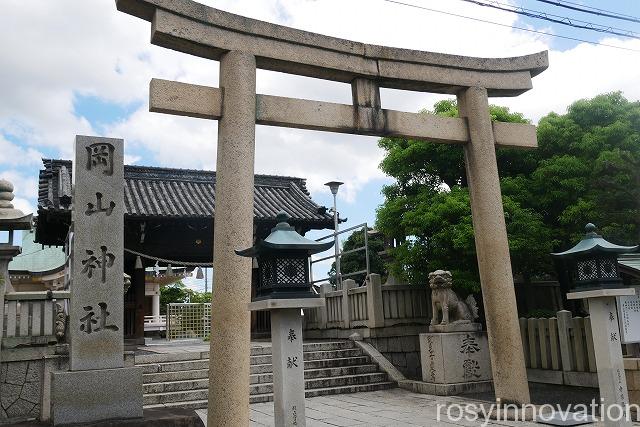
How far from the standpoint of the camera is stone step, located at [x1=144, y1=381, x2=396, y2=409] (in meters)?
9.73

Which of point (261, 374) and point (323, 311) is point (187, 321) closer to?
point (323, 311)

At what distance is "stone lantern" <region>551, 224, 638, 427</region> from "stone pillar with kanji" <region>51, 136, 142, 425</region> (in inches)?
227

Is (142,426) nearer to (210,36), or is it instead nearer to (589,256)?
(210,36)

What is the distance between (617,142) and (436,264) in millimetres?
4976

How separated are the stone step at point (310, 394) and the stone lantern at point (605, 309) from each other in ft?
18.3

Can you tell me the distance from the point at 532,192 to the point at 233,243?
8.20 metres

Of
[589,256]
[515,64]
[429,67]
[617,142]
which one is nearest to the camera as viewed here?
[589,256]

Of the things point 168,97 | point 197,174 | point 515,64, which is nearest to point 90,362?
point 168,97

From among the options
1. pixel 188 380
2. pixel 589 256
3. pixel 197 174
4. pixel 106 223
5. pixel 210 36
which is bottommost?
pixel 188 380

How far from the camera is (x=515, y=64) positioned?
9.80 metres

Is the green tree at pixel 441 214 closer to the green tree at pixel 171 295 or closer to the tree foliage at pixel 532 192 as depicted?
the tree foliage at pixel 532 192

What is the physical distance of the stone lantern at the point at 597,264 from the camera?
6598 mm

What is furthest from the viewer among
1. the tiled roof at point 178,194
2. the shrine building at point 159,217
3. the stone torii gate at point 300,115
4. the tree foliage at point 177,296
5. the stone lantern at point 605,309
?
the tree foliage at point 177,296

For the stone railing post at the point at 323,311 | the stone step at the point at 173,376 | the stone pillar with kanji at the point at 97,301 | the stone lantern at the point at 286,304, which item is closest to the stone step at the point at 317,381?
the stone step at the point at 173,376
